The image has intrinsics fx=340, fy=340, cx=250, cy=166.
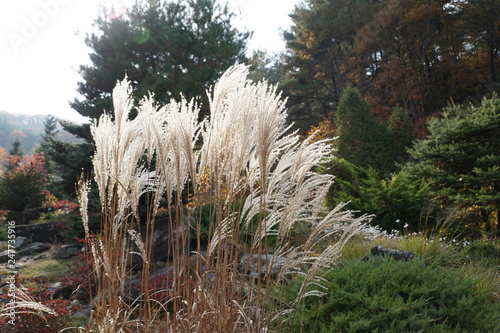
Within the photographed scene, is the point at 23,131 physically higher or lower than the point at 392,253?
higher

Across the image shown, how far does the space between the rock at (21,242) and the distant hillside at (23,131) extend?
3219cm

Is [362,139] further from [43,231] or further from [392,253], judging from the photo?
[43,231]

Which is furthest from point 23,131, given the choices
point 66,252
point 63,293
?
point 63,293

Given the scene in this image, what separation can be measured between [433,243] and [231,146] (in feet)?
12.3

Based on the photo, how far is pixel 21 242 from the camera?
8648 mm

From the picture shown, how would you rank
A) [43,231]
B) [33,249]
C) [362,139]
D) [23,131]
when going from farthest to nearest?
[23,131] < [362,139] < [43,231] < [33,249]

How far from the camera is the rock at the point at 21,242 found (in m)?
8.55

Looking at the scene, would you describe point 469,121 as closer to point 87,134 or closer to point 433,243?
point 433,243

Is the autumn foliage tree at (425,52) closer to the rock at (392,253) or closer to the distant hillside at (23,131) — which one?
the rock at (392,253)

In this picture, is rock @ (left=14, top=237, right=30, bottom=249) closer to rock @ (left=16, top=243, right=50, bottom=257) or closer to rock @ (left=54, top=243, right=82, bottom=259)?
rock @ (left=16, top=243, right=50, bottom=257)

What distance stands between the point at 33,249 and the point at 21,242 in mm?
818

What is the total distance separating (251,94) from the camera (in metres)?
1.68

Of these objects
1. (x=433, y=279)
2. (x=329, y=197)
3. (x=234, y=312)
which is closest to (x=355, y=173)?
Answer: (x=329, y=197)

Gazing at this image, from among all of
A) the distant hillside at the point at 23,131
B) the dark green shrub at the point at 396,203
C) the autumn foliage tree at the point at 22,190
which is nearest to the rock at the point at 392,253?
the dark green shrub at the point at 396,203
